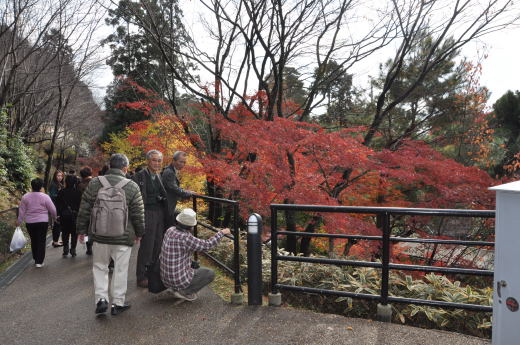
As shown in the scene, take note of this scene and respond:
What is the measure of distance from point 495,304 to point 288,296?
3383 mm

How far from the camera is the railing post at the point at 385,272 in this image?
362 centimetres

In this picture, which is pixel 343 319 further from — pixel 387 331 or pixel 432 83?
pixel 432 83

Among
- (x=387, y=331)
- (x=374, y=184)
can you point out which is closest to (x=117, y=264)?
(x=387, y=331)

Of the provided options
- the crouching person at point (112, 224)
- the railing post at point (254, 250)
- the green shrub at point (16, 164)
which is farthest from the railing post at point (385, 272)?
the green shrub at point (16, 164)

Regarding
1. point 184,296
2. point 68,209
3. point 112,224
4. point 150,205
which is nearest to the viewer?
point 112,224

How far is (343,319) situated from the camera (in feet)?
12.3

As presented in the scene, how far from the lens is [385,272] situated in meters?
3.67

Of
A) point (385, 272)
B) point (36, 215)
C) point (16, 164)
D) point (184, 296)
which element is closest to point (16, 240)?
point (36, 215)

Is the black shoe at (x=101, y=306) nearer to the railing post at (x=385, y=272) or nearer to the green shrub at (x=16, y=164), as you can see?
the railing post at (x=385, y=272)

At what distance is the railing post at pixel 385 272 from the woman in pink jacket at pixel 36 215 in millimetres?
5626

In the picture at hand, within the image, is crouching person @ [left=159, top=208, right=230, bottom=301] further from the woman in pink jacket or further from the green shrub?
the green shrub

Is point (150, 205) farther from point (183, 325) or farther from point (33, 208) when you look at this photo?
point (33, 208)

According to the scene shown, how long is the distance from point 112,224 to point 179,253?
781 mm

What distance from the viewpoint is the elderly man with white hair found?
188 inches
